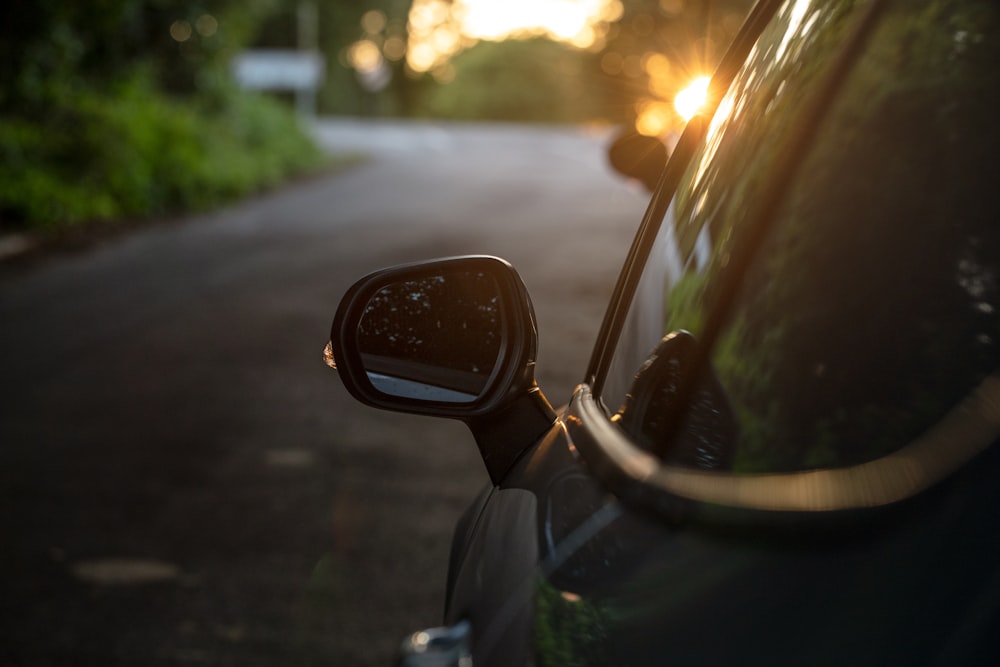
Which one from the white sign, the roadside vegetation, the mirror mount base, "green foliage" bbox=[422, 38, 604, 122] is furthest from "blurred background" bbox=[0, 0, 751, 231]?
"green foliage" bbox=[422, 38, 604, 122]

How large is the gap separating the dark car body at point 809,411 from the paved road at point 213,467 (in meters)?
2.37

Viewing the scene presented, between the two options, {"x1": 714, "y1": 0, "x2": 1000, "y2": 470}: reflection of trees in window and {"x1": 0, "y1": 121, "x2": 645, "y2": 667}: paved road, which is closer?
{"x1": 714, "y1": 0, "x2": 1000, "y2": 470}: reflection of trees in window

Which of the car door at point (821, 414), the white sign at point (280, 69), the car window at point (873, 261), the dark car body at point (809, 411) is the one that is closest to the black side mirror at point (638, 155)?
the dark car body at point (809, 411)

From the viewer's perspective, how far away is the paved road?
3.87 meters

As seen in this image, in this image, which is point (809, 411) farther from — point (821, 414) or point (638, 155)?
point (638, 155)

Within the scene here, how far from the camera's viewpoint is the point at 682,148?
1.85m

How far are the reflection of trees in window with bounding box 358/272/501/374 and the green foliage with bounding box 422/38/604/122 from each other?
9005 centimetres

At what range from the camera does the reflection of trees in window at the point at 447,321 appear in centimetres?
181

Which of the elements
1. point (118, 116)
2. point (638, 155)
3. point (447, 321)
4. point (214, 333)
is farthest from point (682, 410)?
point (118, 116)

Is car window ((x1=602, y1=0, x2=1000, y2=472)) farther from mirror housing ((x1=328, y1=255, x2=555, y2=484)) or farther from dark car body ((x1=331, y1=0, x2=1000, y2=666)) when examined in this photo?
mirror housing ((x1=328, y1=255, x2=555, y2=484))

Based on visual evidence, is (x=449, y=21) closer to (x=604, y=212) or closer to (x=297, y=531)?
(x=604, y=212)

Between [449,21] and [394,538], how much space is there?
80.6m

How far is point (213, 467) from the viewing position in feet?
18.1

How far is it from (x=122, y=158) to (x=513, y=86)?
8118cm
